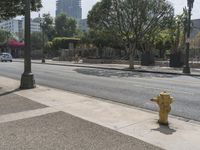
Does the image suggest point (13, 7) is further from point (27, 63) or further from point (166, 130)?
point (166, 130)

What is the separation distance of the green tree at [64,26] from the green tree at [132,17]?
7728 centimetres

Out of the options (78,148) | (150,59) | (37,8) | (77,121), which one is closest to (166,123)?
(77,121)

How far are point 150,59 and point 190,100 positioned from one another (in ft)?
80.7

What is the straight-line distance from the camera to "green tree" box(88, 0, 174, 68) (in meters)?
30.9

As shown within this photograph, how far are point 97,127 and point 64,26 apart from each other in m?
105

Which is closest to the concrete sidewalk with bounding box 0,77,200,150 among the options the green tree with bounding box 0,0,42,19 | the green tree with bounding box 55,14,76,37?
the green tree with bounding box 0,0,42,19

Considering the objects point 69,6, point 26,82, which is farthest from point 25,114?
point 69,6

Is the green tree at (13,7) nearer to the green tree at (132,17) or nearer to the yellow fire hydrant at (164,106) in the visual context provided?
the yellow fire hydrant at (164,106)

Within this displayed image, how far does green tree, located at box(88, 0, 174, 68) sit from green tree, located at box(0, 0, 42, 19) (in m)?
15.7

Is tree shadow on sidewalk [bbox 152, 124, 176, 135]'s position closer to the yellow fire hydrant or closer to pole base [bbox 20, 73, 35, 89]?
the yellow fire hydrant

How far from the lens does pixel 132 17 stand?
31141 millimetres

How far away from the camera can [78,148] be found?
5941 millimetres

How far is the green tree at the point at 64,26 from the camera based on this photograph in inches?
4328

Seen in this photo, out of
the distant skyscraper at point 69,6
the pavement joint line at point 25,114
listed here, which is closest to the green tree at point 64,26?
the distant skyscraper at point 69,6
